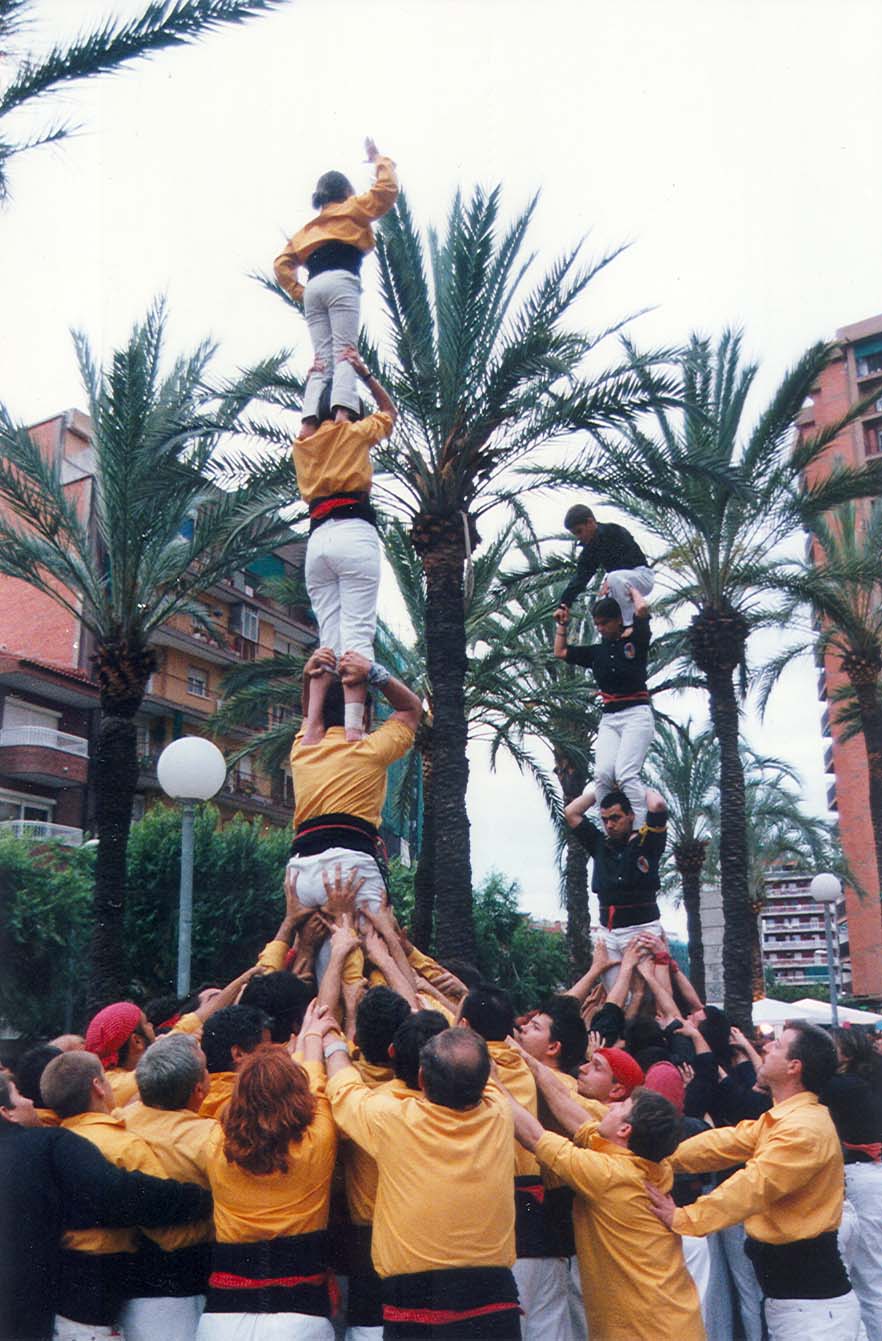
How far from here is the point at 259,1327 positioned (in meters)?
3.85

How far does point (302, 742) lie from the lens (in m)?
7.35

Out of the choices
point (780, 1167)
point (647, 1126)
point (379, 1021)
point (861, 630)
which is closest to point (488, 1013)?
point (379, 1021)

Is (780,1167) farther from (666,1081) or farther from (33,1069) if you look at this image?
(33,1069)

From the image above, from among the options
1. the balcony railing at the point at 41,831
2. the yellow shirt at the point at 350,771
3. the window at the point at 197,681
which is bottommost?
the yellow shirt at the point at 350,771

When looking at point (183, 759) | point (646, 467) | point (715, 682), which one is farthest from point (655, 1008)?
point (715, 682)

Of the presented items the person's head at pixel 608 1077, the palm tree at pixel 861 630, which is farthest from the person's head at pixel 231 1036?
the palm tree at pixel 861 630

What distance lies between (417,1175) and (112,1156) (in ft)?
3.30

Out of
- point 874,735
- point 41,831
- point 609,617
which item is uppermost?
point 874,735

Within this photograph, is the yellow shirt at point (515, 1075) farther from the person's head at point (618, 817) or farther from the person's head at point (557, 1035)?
the person's head at point (618, 817)

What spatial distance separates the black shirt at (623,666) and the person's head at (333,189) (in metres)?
3.82

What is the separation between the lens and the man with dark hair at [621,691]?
977cm

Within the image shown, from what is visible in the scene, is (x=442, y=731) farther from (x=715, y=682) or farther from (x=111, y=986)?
(x=715, y=682)

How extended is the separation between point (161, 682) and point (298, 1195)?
34.5 m

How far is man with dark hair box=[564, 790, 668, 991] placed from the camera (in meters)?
9.54
